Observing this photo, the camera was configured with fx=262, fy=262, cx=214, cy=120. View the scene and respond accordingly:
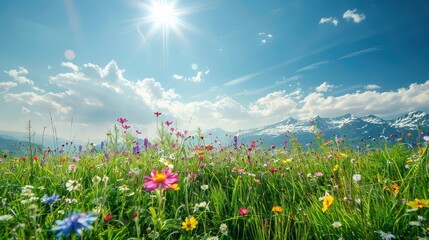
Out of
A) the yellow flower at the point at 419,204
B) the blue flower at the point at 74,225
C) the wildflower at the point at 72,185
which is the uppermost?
the wildflower at the point at 72,185

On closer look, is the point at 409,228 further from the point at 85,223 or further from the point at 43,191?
the point at 43,191

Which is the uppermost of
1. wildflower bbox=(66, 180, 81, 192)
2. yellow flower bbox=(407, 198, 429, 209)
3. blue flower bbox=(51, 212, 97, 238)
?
wildflower bbox=(66, 180, 81, 192)

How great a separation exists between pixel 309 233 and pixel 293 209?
25.5 inches

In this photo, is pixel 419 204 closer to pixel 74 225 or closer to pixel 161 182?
pixel 161 182

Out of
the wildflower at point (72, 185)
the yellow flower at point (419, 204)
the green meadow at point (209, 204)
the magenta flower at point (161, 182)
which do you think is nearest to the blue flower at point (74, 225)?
the green meadow at point (209, 204)

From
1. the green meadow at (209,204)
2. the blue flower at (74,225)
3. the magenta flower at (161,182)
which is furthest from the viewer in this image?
the green meadow at (209,204)

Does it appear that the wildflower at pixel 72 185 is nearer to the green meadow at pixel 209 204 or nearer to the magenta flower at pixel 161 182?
the green meadow at pixel 209 204

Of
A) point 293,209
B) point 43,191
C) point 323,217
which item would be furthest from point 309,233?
point 43,191

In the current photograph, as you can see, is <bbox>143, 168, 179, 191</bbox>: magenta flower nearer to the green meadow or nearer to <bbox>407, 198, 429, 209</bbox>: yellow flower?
the green meadow

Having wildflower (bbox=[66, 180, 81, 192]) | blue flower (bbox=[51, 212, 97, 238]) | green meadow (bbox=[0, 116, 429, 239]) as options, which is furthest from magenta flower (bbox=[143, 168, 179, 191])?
wildflower (bbox=[66, 180, 81, 192])

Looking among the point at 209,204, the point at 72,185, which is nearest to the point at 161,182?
the point at 72,185

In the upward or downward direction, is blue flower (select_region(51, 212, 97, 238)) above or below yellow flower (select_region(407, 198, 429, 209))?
above

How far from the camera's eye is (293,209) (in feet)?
11.4

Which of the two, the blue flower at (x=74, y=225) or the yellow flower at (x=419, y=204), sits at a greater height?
the blue flower at (x=74, y=225)
